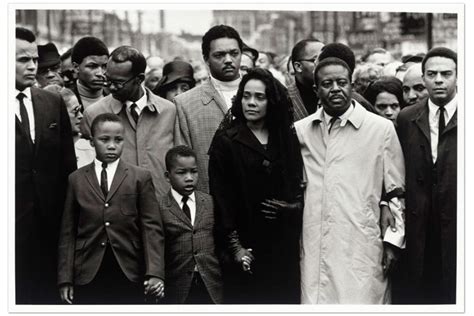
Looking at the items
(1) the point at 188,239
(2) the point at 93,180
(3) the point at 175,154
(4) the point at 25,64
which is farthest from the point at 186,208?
(4) the point at 25,64

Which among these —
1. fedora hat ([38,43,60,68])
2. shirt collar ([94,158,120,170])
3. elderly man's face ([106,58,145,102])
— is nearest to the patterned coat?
elderly man's face ([106,58,145,102])

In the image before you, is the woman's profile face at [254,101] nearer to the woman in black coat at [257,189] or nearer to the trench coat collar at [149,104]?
the woman in black coat at [257,189]

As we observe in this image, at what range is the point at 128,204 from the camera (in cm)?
478

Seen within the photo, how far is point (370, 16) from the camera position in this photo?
5.89 metres

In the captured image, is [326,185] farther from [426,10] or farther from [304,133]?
[426,10]

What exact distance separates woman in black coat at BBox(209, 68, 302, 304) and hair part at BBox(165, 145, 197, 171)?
0.14 metres

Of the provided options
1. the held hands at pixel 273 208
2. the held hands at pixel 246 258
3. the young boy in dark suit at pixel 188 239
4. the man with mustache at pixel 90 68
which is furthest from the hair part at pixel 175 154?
the man with mustache at pixel 90 68

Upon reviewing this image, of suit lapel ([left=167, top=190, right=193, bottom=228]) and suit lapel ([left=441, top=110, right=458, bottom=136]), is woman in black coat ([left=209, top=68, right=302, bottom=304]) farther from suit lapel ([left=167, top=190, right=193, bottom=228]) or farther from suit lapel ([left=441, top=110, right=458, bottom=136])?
suit lapel ([left=441, top=110, right=458, bottom=136])

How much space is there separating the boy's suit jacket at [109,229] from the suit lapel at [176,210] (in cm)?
12

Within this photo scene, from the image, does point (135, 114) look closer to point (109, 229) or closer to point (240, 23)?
point (109, 229)

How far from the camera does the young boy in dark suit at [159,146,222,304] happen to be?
4.86 meters

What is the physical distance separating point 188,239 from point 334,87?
1234mm
